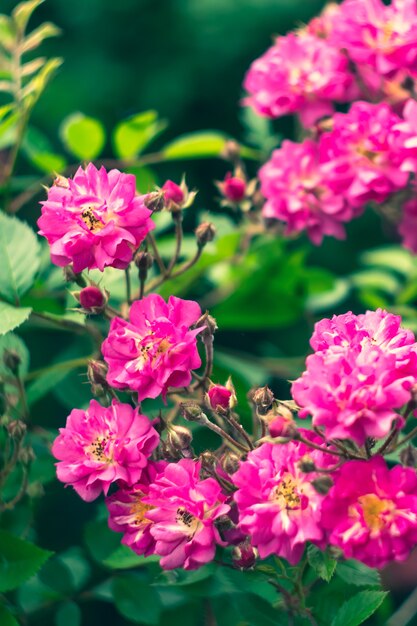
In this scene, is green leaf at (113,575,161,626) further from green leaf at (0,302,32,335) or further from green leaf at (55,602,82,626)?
green leaf at (0,302,32,335)

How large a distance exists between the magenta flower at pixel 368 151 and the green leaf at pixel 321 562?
Answer: 0.37 m

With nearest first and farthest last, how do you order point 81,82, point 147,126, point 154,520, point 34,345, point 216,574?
1. point 154,520
2. point 216,574
3. point 147,126
4. point 34,345
5. point 81,82

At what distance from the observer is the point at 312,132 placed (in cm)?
101

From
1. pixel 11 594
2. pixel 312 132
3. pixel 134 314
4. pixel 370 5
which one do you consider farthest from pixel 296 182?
pixel 11 594

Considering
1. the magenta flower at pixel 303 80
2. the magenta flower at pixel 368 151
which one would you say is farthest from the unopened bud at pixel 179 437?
the magenta flower at pixel 303 80

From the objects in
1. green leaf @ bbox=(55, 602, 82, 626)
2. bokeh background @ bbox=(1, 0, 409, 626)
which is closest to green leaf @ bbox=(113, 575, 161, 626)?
green leaf @ bbox=(55, 602, 82, 626)

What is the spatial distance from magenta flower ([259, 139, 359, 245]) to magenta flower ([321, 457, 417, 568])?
39cm

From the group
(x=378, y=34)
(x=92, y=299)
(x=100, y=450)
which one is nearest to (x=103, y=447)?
(x=100, y=450)

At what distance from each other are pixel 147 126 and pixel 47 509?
0.44 m

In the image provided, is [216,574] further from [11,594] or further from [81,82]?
[81,82]

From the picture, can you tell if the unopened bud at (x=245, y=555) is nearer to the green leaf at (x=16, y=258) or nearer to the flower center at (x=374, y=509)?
the flower center at (x=374, y=509)

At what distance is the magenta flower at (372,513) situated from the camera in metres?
0.62

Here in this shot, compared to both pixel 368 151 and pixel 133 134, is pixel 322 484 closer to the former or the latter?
pixel 368 151

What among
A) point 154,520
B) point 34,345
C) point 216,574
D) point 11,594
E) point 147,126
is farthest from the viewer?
point 34,345
